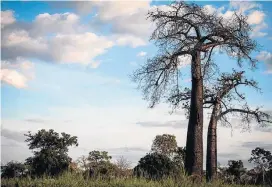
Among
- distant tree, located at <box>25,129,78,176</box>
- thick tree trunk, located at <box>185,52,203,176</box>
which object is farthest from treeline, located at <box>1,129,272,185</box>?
thick tree trunk, located at <box>185,52,203,176</box>

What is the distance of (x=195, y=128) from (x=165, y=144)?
700 inches

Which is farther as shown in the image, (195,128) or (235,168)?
(235,168)

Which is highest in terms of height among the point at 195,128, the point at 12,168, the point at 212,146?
the point at 195,128

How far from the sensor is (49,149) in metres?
30.2

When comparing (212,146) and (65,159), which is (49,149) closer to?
→ (65,159)

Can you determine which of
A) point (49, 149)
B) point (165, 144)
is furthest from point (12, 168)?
point (165, 144)

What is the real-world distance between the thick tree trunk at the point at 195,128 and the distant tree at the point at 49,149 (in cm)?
1492

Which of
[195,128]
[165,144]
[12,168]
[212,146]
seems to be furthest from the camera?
[165,144]

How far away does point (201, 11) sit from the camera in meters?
15.8

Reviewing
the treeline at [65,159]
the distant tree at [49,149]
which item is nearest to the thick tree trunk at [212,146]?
the treeline at [65,159]

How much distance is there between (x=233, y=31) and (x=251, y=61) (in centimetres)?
179

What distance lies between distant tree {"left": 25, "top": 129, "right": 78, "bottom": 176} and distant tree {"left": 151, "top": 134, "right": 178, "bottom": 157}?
6597 mm

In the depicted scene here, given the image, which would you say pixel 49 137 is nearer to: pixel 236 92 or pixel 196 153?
pixel 236 92

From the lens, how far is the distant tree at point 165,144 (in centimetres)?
A: 3216
